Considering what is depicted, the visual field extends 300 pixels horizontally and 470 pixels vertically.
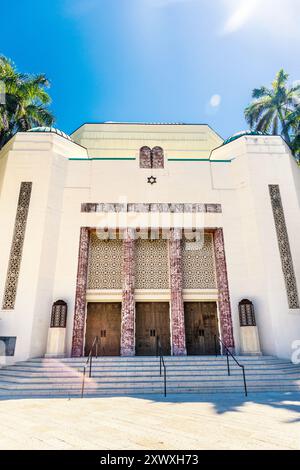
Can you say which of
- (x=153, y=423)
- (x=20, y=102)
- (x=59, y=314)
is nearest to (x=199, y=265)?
(x=59, y=314)

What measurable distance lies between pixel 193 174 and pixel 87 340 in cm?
971

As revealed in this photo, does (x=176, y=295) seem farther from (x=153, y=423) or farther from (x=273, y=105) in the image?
(x=273, y=105)

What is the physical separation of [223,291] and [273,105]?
1330 cm

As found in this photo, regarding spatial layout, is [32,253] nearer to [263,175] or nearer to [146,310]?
[146,310]

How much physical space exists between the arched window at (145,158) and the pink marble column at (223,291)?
5073 millimetres

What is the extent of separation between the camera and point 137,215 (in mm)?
14023

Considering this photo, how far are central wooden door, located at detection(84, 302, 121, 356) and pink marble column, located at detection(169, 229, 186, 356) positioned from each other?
8.42ft

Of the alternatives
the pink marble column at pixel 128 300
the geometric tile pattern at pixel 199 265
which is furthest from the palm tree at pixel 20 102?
the geometric tile pattern at pixel 199 265

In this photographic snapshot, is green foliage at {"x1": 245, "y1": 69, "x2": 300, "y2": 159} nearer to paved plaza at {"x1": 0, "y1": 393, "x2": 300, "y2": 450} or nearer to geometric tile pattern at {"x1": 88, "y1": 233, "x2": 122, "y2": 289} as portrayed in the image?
geometric tile pattern at {"x1": 88, "y1": 233, "x2": 122, "y2": 289}

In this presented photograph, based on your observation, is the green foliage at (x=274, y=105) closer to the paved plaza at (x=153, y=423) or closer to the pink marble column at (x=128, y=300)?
the pink marble column at (x=128, y=300)

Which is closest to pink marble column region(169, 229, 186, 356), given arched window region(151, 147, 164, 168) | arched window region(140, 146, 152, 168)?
arched window region(151, 147, 164, 168)

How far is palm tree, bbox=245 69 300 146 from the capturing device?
18.3m

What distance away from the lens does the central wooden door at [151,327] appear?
497 inches
